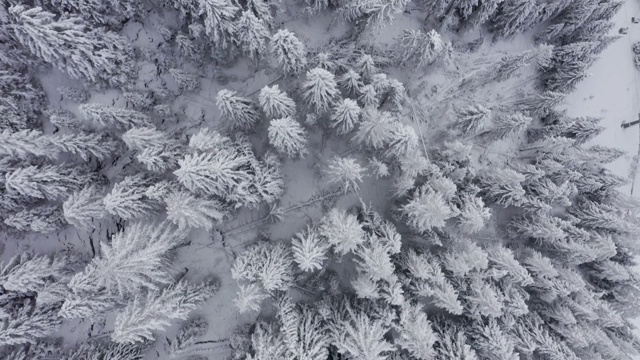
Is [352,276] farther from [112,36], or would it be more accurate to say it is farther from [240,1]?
[112,36]

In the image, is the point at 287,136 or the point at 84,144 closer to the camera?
the point at 287,136

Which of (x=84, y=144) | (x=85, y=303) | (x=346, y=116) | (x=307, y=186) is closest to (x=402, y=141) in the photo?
(x=346, y=116)

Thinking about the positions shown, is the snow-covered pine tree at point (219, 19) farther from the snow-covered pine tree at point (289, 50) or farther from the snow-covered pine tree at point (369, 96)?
the snow-covered pine tree at point (369, 96)

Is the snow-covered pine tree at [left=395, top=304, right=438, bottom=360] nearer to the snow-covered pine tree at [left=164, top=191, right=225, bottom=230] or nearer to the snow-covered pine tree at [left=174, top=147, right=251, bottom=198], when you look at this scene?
the snow-covered pine tree at [left=174, top=147, right=251, bottom=198]

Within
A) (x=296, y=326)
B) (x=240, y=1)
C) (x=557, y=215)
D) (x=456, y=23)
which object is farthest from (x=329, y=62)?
(x=557, y=215)

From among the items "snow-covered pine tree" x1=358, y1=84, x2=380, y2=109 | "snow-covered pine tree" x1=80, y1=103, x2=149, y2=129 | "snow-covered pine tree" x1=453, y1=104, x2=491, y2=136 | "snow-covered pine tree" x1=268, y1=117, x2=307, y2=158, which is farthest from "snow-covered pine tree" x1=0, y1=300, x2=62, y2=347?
"snow-covered pine tree" x1=453, y1=104, x2=491, y2=136

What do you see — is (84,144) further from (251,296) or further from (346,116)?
(346,116)
